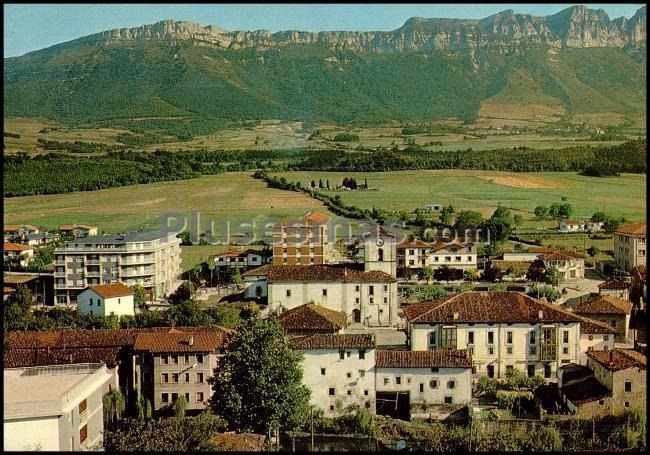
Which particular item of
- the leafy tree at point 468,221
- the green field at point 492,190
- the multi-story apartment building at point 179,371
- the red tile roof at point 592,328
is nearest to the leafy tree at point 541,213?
the green field at point 492,190

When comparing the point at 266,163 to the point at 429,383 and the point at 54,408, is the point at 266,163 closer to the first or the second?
the point at 429,383

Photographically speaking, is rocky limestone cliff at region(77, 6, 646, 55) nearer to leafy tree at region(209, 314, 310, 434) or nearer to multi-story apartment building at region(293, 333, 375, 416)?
multi-story apartment building at region(293, 333, 375, 416)

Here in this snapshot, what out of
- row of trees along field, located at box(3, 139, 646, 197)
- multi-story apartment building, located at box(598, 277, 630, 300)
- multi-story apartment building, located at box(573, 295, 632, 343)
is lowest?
multi-story apartment building, located at box(598, 277, 630, 300)

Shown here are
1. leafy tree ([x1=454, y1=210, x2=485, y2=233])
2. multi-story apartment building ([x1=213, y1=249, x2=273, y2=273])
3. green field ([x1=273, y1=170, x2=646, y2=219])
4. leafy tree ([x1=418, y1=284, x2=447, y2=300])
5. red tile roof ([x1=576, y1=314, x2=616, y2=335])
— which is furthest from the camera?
green field ([x1=273, y1=170, x2=646, y2=219])

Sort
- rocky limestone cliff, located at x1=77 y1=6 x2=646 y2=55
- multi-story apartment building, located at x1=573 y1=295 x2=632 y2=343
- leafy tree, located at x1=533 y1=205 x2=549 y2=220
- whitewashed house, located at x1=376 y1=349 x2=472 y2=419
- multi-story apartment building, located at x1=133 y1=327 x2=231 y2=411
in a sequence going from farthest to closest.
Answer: rocky limestone cliff, located at x1=77 y1=6 x2=646 y2=55
leafy tree, located at x1=533 y1=205 x2=549 y2=220
multi-story apartment building, located at x1=573 y1=295 x2=632 y2=343
multi-story apartment building, located at x1=133 y1=327 x2=231 y2=411
whitewashed house, located at x1=376 y1=349 x2=472 y2=419

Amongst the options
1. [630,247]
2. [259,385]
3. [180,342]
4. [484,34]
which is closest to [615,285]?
[630,247]

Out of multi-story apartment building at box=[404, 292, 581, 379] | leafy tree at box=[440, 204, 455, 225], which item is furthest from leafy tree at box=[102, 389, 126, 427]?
leafy tree at box=[440, 204, 455, 225]
